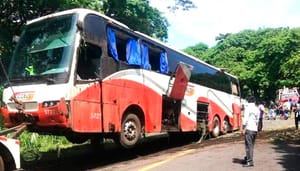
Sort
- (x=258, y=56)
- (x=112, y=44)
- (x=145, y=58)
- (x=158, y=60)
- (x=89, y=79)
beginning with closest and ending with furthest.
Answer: (x=89, y=79) < (x=112, y=44) < (x=145, y=58) < (x=158, y=60) < (x=258, y=56)

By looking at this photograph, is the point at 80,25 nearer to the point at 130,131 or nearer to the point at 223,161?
the point at 130,131

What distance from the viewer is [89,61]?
38.7ft

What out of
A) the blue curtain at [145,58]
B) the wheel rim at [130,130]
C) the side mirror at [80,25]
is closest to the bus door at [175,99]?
Answer: the blue curtain at [145,58]

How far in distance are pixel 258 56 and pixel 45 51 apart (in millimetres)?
49314

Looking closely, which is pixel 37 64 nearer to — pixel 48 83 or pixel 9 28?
pixel 48 83

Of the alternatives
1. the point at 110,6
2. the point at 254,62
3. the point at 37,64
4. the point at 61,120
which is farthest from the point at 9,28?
A: the point at 254,62

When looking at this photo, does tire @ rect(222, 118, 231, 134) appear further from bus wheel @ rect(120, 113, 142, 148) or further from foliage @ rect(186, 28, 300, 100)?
foliage @ rect(186, 28, 300, 100)

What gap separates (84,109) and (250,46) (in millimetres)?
56805

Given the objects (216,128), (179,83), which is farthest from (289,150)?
(216,128)

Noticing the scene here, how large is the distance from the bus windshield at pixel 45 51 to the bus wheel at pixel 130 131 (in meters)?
2.57

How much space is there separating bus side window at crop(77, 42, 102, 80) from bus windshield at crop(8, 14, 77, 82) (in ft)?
1.20

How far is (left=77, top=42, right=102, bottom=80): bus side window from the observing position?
11.4 metres

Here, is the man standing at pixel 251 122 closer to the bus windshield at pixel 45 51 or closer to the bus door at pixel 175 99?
the bus windshield at pixel 45 51

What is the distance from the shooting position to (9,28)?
20219mm
